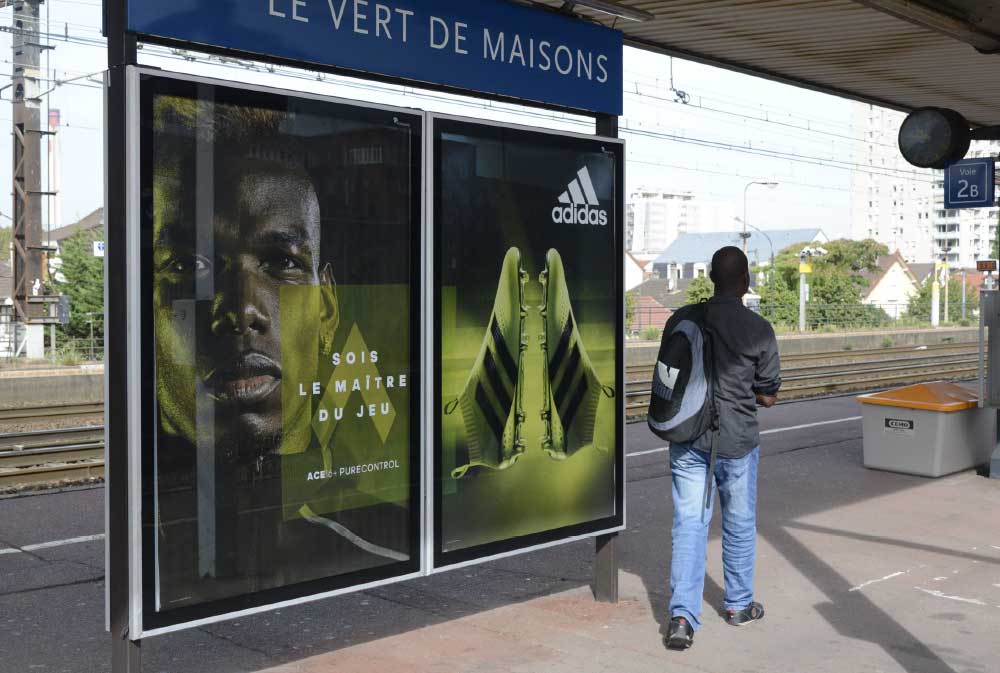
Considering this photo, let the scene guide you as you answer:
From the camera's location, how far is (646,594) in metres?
6.18

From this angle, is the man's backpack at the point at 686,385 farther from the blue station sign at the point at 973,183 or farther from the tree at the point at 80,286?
the tree at the point at 80,286

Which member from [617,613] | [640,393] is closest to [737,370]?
[617,613]

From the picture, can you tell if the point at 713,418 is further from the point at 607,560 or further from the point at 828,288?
the point at 828,288

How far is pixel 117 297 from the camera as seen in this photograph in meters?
3.87

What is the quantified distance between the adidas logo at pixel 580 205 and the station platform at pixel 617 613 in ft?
6.50

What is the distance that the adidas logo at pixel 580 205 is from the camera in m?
5.62

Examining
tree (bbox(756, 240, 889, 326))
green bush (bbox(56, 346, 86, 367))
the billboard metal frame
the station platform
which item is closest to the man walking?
the station platform

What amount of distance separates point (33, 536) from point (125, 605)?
189 inches

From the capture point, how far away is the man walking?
5.22 metres

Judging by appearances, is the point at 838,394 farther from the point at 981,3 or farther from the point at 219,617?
the point at 219,617

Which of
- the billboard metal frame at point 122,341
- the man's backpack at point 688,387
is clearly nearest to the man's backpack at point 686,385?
the man's backpack at point 688,387

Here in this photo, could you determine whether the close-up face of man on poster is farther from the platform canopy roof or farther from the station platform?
the platform canopy roof

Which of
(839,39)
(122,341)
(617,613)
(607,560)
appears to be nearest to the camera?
(122,341)

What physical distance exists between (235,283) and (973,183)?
29.2 ft
